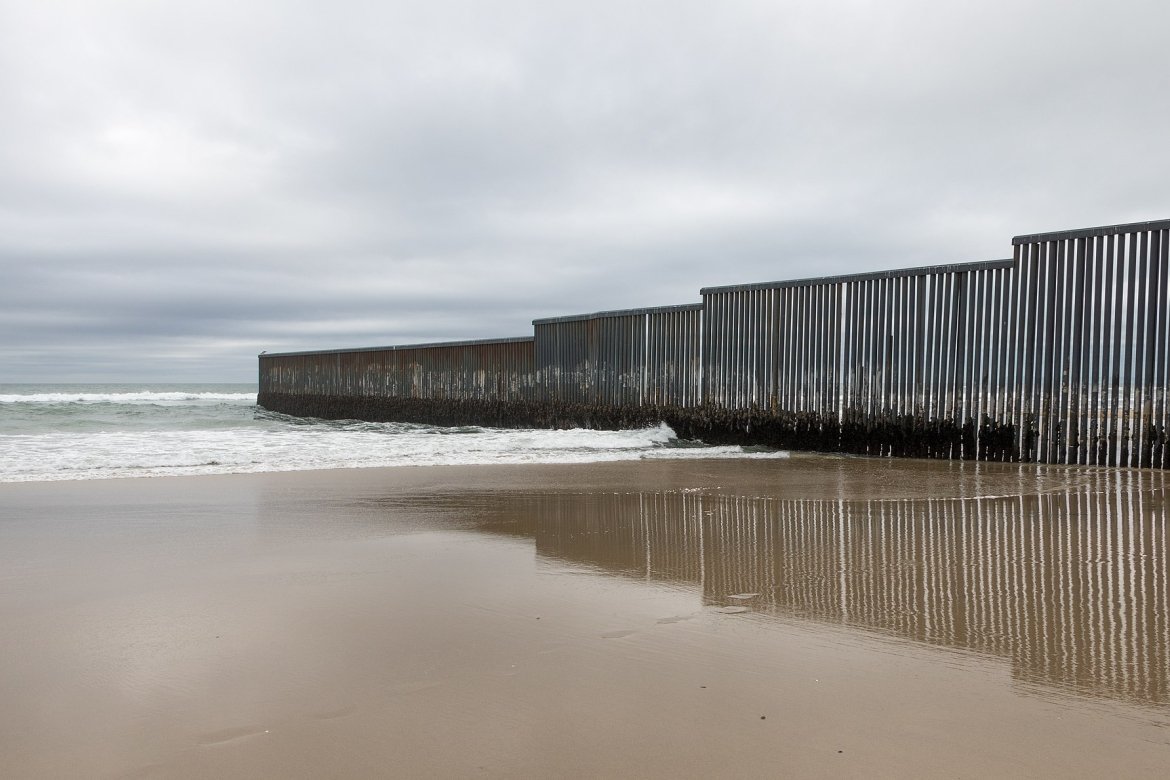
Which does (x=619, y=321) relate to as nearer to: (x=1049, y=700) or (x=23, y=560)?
(x=23, y=560)

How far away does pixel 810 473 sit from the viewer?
31.1 ft

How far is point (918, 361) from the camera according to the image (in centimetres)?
1217

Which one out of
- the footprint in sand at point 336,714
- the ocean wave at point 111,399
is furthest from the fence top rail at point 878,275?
the ocean wave at point 111,399

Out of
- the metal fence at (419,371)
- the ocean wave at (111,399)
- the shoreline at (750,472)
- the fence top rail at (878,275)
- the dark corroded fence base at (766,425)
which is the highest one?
the fence top rail at (878,275)

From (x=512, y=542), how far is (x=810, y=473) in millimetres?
5555

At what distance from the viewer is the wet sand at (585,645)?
6.66ft

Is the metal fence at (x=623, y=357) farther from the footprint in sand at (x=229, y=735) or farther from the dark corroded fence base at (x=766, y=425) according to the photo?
the footprint in sand at (x=229, y=735)

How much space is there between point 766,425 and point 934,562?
992 centimetres

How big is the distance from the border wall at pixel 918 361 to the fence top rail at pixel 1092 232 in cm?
3

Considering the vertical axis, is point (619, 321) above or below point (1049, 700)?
above

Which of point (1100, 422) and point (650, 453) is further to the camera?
point (650, 453)

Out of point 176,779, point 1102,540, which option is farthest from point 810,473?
point 176,779

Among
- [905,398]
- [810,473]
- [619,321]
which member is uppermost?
[619,321]

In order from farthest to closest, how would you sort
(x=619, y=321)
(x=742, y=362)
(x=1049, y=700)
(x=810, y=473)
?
(x=619, y=321) < (x=742, y=362) < (x=810, y=473) < (x=1049, y=700)
